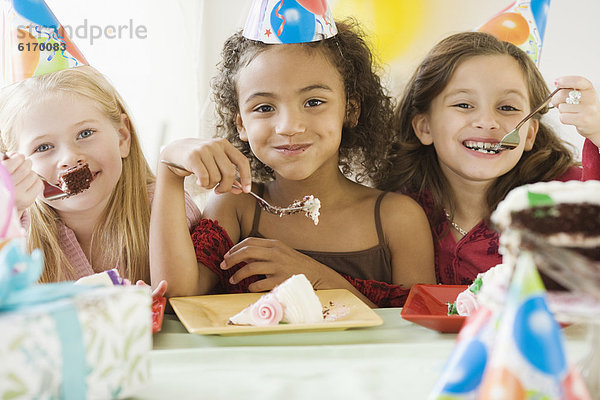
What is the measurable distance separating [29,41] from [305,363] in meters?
0.93

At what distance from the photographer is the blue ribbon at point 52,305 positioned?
21.2 inches

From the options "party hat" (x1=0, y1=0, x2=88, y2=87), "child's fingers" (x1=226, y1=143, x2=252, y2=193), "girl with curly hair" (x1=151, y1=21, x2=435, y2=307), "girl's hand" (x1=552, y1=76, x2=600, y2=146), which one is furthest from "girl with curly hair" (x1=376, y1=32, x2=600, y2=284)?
"party hat" (x1=0, y1=0, x2=88, y2=87)

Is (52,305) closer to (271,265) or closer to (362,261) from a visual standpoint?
(271,265)

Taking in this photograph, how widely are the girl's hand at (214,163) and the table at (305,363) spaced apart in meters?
0.32

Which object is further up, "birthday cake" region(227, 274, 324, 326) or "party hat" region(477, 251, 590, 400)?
"party hat" region(477, 251, 590, 400)

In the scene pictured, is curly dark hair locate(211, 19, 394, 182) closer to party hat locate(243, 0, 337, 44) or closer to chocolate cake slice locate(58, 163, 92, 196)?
party hat locate(243, 0, 337, 44)

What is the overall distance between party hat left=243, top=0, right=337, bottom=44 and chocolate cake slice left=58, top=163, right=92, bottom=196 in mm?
460

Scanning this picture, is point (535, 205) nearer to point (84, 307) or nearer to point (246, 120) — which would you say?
point (84, 307)

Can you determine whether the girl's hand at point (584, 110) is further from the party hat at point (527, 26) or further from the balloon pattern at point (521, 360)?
the balloon pattern at point (521, 360)

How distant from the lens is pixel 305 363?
0.75m

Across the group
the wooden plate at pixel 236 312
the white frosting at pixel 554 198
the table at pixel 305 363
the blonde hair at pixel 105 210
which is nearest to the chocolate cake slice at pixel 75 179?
the blonde hair at pixel 105 210

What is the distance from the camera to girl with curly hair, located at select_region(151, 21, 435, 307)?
47.8 inches

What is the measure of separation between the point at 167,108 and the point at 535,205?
2.02 meters

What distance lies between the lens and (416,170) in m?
1.64
